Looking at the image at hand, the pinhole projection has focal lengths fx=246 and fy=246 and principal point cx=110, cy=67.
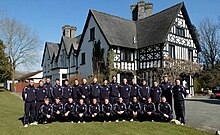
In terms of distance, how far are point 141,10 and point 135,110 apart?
25.6m

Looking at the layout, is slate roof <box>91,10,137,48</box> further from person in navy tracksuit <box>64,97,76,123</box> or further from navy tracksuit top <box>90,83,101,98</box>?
person in navy tracksuit <box>64,97,76,123</box>

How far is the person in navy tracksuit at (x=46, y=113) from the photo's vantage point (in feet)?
35.8

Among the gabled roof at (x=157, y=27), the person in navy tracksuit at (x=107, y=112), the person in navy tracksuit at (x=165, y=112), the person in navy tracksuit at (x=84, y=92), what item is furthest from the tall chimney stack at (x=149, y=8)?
the person in navy tracksuit at (x=107, y=112)

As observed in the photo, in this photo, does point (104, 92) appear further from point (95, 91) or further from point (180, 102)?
point (180, 102)

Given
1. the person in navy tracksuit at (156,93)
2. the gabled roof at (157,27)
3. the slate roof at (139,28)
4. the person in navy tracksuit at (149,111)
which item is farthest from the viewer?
the slate roof at (139,28)

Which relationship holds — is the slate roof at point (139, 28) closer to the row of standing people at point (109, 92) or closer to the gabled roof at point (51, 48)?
the row of standing people at point (109, 92)

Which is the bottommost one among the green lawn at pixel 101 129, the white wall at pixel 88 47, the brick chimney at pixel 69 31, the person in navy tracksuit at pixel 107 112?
the green lawn at pixel 101 129

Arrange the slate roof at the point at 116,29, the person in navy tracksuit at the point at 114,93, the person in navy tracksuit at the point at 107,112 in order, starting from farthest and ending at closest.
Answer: the slate roof at the point at 116,29 < the person in navy tracksuit at the point at 114,93 < the person in navy tracksuit at the point at 107,112

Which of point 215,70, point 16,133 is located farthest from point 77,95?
point 215,70

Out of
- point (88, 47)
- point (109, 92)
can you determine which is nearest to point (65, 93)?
point (109, 92)

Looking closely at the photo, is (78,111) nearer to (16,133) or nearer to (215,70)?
(16,133)

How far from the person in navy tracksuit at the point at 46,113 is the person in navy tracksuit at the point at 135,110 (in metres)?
3.59

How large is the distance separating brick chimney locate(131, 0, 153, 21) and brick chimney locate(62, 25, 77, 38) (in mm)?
15532

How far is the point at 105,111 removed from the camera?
11.3 m
